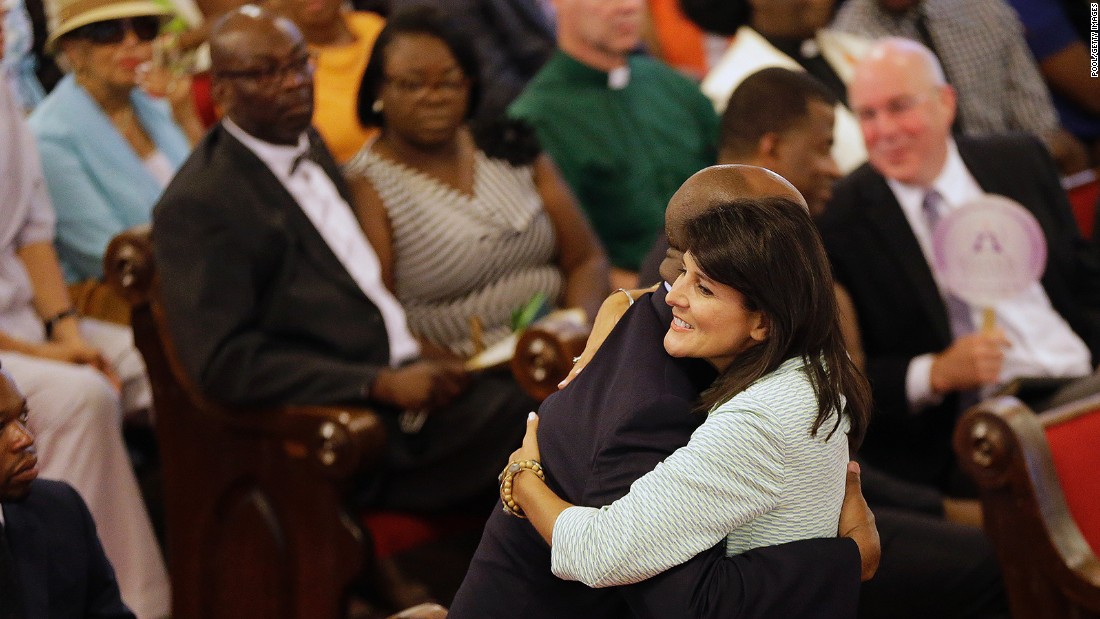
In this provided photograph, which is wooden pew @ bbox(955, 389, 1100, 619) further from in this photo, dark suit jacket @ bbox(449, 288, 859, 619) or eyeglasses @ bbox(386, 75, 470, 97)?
eyeglasses @ bbox(386, 75, 470, 97)

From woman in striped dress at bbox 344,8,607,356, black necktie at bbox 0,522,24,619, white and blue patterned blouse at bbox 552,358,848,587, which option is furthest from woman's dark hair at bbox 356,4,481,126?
white and blue patterned blouse at bbox 552,358,848,587

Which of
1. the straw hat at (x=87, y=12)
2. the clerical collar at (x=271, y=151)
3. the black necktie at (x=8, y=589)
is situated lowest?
the straw hat at (x=87, y=12)

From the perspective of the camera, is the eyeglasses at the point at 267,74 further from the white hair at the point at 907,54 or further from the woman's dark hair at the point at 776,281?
the woman's dark hair at the point at 776,281

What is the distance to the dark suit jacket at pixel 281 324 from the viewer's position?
2988mm

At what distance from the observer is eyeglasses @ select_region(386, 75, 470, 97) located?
3473 mm

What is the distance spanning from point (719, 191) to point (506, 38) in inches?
134

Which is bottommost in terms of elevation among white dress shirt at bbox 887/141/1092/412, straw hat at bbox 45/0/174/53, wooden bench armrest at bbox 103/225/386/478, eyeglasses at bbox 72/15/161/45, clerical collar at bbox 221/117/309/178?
white dress shirt at bbox 887/141/1092/412

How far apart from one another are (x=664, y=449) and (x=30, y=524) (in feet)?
3.08

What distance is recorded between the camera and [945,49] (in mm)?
4879

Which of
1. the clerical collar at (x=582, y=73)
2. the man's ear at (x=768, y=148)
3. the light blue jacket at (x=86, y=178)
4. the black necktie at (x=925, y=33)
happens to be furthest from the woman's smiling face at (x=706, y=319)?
the black necktie at (x=925, y=33)

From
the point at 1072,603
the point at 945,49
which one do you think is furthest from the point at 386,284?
the point at 945,49

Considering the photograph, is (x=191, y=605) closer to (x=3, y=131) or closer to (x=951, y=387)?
(x=3, y=131)

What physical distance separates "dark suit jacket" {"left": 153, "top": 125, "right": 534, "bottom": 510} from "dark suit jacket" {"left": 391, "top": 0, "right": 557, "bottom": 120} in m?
1.72

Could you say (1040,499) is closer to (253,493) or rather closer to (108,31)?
(253,493)
